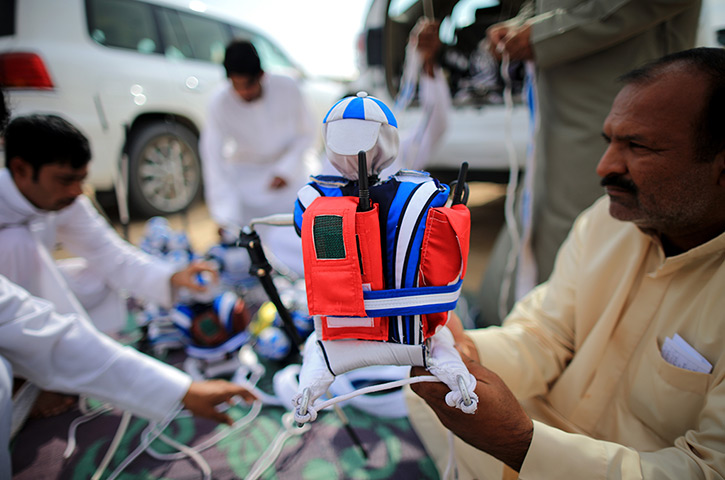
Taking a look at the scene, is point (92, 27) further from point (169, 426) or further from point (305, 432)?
point (305, 432)

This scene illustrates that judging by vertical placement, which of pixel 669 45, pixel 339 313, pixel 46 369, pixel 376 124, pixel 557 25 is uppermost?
pixel 557 25

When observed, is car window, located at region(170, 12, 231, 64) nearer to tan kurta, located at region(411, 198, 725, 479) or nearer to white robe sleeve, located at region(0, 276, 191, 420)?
white robe sleeve, located at region(0, 276, 191, 420)

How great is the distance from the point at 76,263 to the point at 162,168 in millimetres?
2150

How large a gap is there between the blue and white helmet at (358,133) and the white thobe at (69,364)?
102cm

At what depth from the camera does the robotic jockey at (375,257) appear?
0.69 m

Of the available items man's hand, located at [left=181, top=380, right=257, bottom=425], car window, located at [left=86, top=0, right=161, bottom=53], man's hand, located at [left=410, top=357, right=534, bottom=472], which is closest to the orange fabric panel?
man's hand, located at [left=410, top=357, right=534, bottom=472]

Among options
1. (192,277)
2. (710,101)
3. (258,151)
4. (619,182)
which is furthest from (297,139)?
(710,101)

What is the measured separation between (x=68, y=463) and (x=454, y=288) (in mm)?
1674

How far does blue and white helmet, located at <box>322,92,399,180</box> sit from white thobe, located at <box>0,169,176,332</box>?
5.00 feet

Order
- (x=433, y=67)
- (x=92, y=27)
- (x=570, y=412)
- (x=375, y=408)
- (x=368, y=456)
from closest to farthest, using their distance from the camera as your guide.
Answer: (x=570, y=412) → (x=368, y=456) → (x=375, y=408) → (x=433, y=67) → (x=92, y=27)

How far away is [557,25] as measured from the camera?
5.18 ft

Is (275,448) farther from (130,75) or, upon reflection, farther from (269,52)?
(269,52)

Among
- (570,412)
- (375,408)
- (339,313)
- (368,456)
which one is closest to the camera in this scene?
(339,313)

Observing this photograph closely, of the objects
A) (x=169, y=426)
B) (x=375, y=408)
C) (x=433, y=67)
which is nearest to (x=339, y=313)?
(x=375, y=408)
